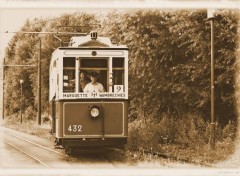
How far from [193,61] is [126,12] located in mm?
1777

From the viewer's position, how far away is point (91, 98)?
9.52 meters

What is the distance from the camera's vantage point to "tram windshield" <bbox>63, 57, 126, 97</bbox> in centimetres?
948

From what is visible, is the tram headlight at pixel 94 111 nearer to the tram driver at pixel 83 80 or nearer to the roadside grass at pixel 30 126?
the tram driver at pixel 83 80

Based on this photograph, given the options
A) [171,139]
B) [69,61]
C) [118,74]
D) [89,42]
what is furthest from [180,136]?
[69,61]

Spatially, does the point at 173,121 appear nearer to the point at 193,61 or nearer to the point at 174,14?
the point at 193,61

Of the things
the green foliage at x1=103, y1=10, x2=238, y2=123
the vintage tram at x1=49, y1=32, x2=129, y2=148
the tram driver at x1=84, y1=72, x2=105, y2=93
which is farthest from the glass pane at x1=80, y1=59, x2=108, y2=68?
the green foliage at x1=103, y1=10, x2=238, y2=123

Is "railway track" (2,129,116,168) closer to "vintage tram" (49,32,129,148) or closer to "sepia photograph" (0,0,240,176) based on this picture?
"sepia photograph" (0,0,240,176)

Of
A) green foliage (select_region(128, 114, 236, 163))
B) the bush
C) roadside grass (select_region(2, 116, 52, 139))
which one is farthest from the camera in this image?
the bush

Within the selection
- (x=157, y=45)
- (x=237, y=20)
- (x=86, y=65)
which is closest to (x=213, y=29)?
(x=237, y=20)

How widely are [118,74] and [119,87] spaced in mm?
200

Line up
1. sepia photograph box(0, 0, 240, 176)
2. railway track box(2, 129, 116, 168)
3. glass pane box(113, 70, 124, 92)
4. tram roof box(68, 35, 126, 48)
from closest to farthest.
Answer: railway track box(2, 129, 116, 168), sepia photograph box(0, 0, 240, 176), glass pane box(113, 70, 124, 92), tram roof box(68, 35, 126, 48)

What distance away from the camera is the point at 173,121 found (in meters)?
11.0

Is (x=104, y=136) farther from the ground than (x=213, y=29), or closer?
closer

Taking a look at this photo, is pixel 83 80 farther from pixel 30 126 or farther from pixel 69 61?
pixel 30 126
